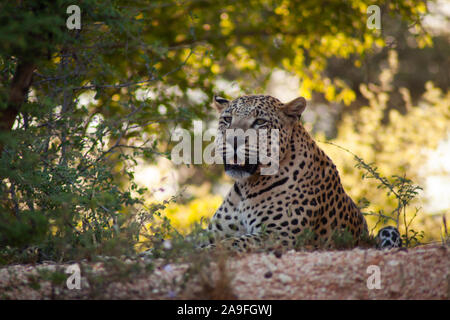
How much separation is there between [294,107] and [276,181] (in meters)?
0.91

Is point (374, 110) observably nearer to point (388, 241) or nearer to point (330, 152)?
point (330, 152)

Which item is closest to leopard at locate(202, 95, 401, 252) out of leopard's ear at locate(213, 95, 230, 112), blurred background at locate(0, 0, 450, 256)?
leopard's ear at locate(213, 95, 230, 112)

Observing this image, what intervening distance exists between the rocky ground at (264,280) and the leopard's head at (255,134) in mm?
1699

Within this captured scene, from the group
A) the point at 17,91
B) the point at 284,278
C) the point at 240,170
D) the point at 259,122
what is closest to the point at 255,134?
the point at 259,122

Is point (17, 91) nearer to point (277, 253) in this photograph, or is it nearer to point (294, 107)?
point (277, 253)

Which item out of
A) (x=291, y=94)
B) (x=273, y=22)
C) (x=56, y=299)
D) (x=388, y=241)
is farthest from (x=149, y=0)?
(x=291, y=94)

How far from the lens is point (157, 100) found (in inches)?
415

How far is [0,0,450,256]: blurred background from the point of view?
5797 mm

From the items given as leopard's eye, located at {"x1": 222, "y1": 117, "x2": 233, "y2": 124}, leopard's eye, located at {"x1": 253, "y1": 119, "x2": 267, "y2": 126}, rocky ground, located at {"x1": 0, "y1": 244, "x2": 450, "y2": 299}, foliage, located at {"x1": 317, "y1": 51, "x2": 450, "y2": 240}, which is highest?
foliage, located at {"x1": 317, "y1": 51, "x2": 450, "y2": 240}

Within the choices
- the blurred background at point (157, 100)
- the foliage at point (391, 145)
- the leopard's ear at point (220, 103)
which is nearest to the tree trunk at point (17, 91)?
the blurred background at point (157, 100)

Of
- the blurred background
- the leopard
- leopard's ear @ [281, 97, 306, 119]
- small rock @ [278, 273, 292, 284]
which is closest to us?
small rock @ [278, 273, 292, 284]

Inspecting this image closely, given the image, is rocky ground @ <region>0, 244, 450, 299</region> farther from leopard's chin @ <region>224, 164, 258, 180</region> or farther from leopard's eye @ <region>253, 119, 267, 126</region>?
leopard's eye @ <region>253, 119, 267, 126</region>

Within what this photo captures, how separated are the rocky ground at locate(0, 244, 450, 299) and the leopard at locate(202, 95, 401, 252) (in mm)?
1372

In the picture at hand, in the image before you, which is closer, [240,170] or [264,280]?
[264,280]
